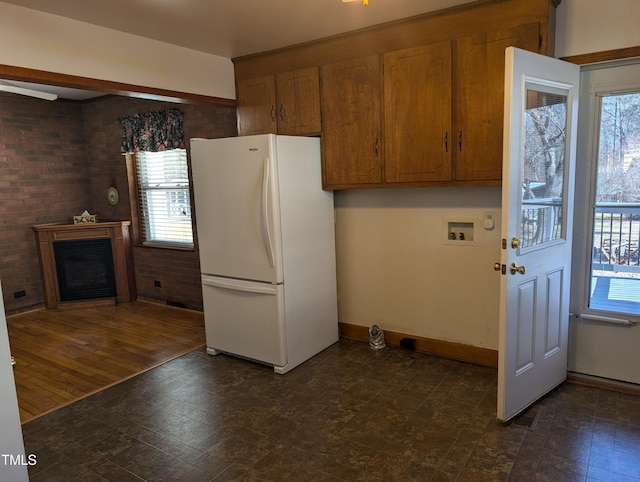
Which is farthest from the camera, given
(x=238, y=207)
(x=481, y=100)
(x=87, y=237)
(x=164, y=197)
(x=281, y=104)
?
(x=87, y=237)

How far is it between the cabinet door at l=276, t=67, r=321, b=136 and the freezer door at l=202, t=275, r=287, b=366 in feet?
4.16

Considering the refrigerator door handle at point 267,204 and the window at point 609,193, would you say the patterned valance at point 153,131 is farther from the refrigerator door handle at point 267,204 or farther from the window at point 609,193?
the window at point 609,193

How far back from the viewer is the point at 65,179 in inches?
218

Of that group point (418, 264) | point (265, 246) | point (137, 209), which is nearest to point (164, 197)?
point (137, 209)

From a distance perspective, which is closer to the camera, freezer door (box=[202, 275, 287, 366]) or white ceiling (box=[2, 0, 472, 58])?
white ceiling (box=[2, 0, 472, 58])

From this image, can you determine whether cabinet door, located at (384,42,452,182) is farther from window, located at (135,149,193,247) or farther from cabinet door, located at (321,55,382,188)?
window, located at (135,149,193,247)

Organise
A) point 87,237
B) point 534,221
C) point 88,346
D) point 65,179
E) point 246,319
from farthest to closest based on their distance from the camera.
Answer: point 65,179
point 87,237
point 88,346
point 246,319
point 534,221

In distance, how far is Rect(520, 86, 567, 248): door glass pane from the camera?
241 centimetres

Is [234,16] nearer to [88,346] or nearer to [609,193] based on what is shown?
[609,193]

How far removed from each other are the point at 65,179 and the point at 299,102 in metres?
3.61

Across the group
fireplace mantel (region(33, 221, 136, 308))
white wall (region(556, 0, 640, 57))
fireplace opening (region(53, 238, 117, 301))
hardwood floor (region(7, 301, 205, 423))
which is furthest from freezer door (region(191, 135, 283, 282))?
fireplace opening (region(53, 238, 117, 301))

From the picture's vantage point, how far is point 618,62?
2.63m

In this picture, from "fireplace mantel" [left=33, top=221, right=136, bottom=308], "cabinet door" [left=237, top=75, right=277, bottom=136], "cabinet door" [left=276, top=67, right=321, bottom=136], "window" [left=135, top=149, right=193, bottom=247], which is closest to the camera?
"cabinet door" [left=276, top=67, right=321, bottom=136]

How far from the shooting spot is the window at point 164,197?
4.96 meters
